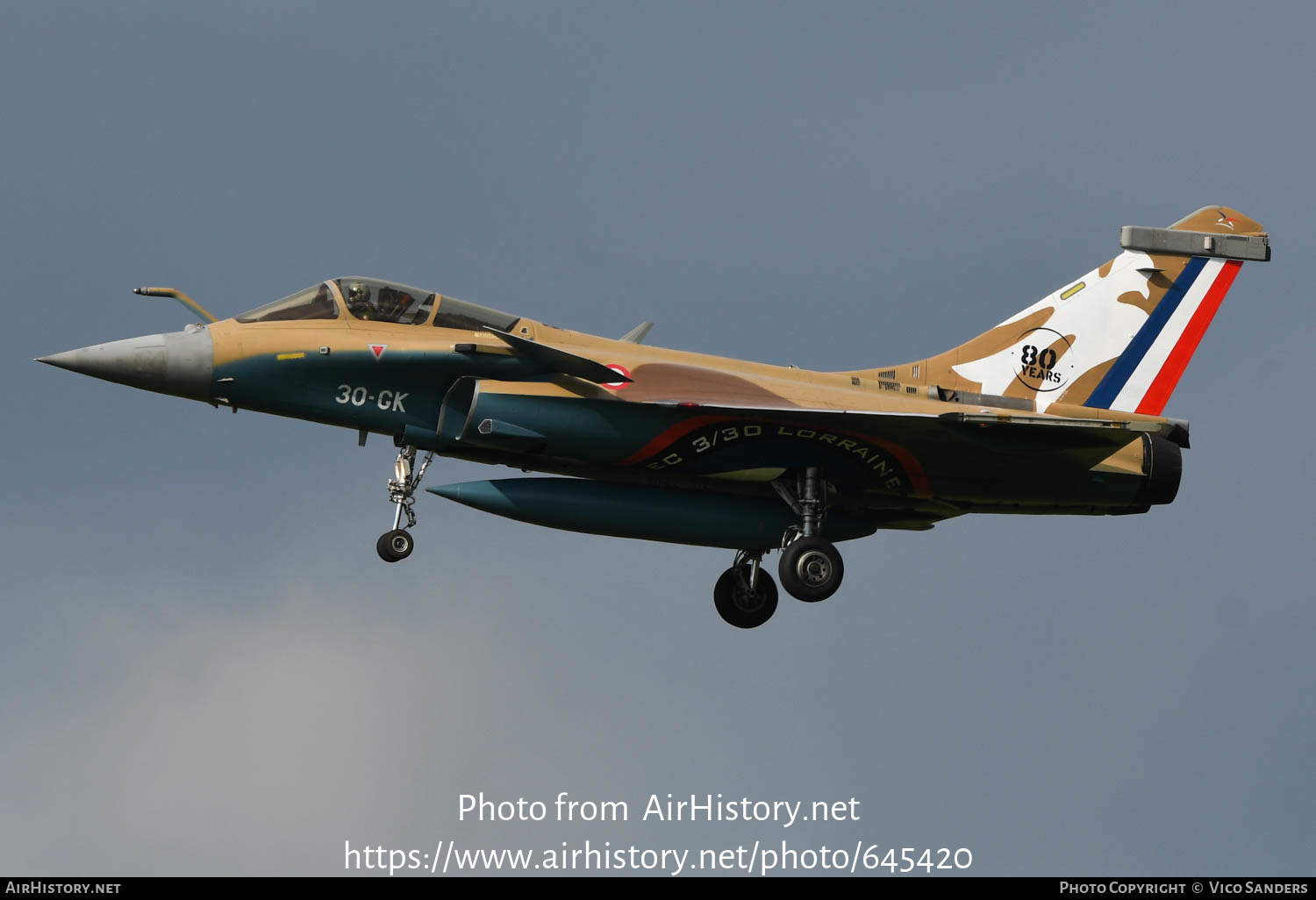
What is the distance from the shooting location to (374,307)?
81.1ft

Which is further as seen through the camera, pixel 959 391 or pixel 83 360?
pixel 959 391

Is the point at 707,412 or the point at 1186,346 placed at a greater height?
the point at 1186,346

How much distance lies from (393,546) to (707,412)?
14.8ft

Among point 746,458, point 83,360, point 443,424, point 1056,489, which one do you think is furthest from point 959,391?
point 83,360

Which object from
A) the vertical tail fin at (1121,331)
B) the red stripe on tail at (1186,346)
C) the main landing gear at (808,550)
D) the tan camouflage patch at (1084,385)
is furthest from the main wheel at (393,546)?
the red stripe on tail at (1186,346)

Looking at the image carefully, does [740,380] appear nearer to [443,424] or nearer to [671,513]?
[671,513]

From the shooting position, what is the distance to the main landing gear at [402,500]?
2356 cm

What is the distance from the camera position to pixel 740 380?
25.4m

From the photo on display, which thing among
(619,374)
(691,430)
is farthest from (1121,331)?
(619,374)

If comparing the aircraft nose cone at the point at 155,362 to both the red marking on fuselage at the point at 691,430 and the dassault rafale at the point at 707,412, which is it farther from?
the red marking on fuselage at the point at 691,430

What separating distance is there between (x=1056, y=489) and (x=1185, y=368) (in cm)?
316

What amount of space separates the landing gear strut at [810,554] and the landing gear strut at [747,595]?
2.17 metres

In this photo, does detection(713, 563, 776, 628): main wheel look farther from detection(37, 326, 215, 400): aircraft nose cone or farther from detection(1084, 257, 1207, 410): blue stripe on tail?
detection(37, 326, 215, 400): aircraft nose cone

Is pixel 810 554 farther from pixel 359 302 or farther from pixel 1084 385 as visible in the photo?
pixel 359 302
